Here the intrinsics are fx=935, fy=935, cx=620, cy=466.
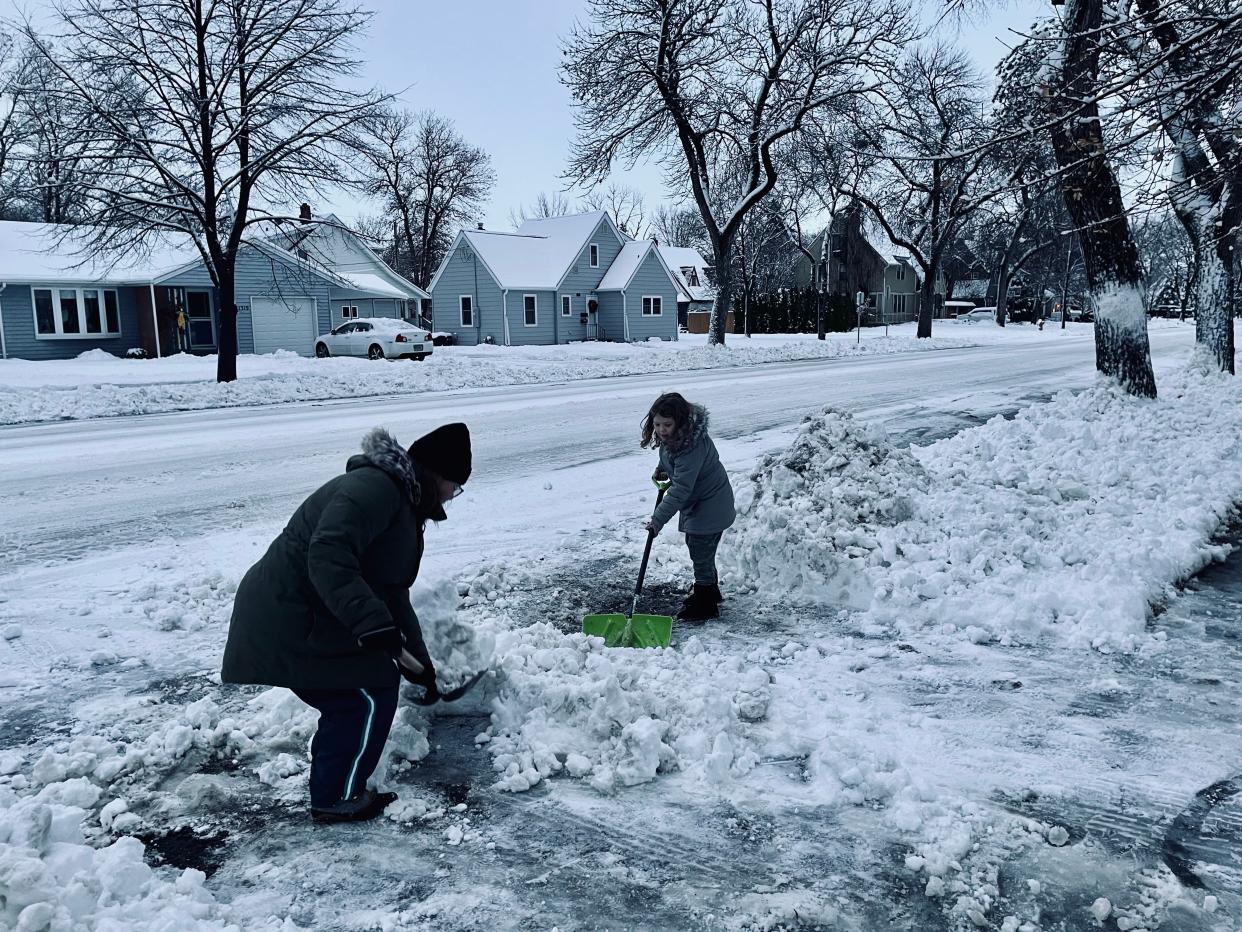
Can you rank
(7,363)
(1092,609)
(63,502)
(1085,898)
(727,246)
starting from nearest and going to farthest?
(1085,898) < (1092,609) < (63,502) < (7,363) < (727,246)

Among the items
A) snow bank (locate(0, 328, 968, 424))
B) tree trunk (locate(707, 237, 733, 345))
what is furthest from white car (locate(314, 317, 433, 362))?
tree trunk (locate(707, 237, 733, 345))

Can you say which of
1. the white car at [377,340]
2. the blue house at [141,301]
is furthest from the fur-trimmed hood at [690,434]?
the white car at [377,340]

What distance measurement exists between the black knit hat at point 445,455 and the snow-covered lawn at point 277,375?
12.5 meters

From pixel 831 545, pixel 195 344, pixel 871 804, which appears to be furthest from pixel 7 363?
pixel 871 804

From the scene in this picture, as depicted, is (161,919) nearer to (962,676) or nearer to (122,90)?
(962,676)

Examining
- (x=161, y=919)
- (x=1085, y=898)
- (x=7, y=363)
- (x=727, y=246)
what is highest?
(x=727, y=246)

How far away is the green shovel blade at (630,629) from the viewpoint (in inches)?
184

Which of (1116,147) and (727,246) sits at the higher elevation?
(727,246)

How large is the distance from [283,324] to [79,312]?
6.42m

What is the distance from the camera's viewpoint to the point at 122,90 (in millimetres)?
16156

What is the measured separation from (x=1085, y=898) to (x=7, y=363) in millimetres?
28636

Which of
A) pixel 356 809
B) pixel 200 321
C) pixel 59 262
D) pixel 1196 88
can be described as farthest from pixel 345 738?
pixel 200 321

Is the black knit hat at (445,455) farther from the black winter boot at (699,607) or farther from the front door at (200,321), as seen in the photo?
the front door at (200,321)

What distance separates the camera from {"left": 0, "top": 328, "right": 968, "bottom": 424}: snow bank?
48.7 feet
